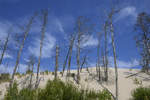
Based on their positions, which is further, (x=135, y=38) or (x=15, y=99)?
(x=135, y=38)

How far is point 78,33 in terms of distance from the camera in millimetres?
17953

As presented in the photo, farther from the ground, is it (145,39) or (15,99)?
(145,39)

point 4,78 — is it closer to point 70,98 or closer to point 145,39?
point 70,98

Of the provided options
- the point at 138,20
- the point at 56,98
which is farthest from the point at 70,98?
the point at 138,20

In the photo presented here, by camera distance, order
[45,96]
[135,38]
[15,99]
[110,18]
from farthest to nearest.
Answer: [135,38], [110,18], [45,96], [15,99]

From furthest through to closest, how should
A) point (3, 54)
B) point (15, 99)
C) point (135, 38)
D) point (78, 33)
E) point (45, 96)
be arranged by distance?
point (78, 33) → point (3, 54) → point (135, 38) → point (45, 96) → point (15, 99)

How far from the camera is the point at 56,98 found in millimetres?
2160

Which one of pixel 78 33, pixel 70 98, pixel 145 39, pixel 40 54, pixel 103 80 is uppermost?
pixel 78 33

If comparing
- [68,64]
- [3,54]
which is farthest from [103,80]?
[3,54]

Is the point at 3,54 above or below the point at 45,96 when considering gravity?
above

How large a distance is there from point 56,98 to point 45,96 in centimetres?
39

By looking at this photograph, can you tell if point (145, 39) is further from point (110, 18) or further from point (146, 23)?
point (110, 18)

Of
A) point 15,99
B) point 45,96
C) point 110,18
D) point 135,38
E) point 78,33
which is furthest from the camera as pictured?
point 78,33

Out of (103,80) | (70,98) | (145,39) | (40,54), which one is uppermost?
(145,39)
